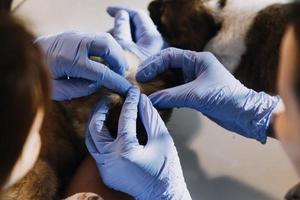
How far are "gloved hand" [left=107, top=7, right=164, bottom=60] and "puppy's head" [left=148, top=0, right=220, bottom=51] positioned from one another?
0.05m

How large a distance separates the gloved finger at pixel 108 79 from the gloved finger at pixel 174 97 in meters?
Answer: 0.07

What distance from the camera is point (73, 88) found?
0.90 m

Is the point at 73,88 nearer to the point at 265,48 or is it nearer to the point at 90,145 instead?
the point at 90,145

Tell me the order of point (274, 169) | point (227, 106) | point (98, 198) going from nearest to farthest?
point (98, 198) < point (227, 106) < point (274, 169)

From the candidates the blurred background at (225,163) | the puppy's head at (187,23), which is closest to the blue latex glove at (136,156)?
the blurred background at (225,163)

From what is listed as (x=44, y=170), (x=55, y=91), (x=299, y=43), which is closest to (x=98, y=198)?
(x=44, y=170)

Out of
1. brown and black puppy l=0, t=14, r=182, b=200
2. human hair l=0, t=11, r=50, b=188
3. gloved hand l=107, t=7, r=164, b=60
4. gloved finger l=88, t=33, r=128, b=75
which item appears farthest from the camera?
gloved hand l=107, t=7, r=164, b=60

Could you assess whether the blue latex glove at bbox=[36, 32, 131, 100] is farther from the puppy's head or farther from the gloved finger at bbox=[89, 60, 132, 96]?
the puppy's head

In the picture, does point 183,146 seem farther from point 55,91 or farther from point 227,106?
point 55,91

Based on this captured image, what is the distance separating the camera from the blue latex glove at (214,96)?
921 millimetres

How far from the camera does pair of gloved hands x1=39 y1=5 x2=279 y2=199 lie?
83 cm

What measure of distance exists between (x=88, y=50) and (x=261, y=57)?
429 mm

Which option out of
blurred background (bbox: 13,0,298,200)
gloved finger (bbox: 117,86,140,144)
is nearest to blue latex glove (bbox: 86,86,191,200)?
gloved finger (bbox: 117,86,140,144)

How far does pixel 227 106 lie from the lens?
0.93 meters
